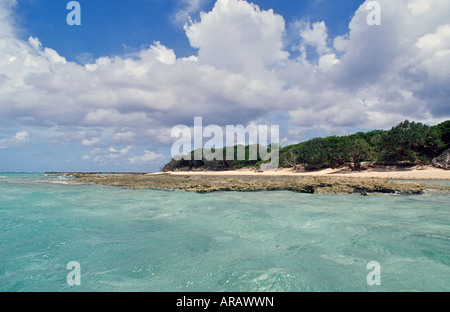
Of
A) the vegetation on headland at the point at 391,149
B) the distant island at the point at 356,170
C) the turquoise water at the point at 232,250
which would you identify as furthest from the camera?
the vegetation on headland at the point at 391,149

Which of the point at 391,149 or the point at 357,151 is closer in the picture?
the point at 391,149

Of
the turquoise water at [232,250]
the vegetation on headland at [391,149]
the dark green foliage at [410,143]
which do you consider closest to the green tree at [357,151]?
the vegetation on headland at [391,149]

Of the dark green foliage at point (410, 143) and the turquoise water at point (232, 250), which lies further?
the dark green foliage at point (410, 143)

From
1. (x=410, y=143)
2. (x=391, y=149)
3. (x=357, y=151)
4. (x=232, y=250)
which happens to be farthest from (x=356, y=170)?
Result: (x=232, y=250)

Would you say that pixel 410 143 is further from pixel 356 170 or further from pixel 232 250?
pixel 232 250

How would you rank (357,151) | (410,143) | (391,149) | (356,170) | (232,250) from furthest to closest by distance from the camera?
(356,170)
(357,151)
(391,149)
(410,143)
(232,250)

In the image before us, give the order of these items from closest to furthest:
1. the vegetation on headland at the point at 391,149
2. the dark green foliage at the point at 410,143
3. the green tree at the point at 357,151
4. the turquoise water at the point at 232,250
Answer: the turquoise water at the point at 232,250, the dark green foliage at the point at 410,143, the vegetation on headland at the point at 391,149, the green tree at the point at 357,151

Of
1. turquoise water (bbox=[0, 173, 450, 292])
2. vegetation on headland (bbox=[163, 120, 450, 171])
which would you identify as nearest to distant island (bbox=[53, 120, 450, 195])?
vegetation on headland (bbox=[163, 120, 450, 171])

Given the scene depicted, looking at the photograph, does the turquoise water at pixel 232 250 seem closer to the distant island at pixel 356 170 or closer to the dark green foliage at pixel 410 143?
the distant island at pixel 356 170

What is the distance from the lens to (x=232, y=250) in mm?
6617

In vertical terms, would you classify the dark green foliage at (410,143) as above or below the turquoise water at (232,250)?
above

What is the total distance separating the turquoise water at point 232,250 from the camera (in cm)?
480

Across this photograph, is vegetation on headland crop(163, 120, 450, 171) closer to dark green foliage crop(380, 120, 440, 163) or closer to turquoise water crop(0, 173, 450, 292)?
dark green foliage crop(380, 120, 440, 163)
